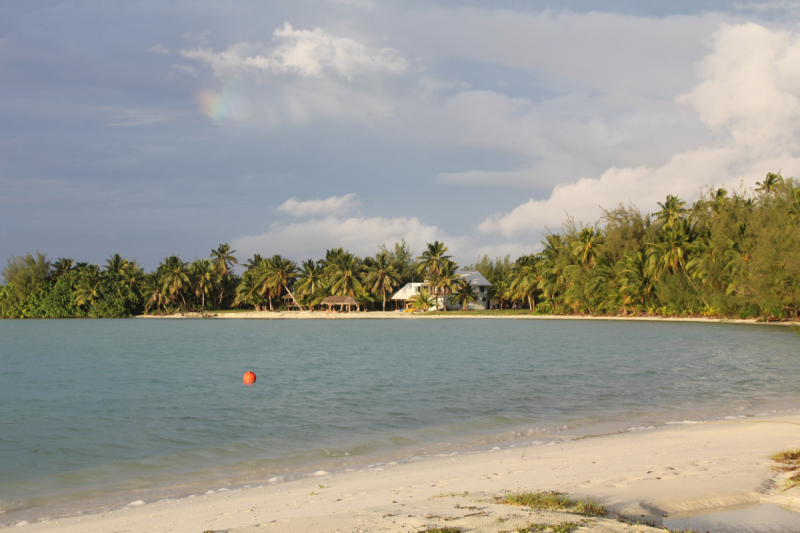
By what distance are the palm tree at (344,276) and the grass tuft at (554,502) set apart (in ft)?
248

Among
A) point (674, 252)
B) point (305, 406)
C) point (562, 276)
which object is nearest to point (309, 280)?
point (562, 276)

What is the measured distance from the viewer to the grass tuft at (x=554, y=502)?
180 inches

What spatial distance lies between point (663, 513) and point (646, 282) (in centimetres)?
5904

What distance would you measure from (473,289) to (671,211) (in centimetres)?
2931

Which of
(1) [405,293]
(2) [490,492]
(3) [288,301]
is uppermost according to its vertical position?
(1) [405,293]

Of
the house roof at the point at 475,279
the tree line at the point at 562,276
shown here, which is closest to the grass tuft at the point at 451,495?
the tree line at the point at 562,276

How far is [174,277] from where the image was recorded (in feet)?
276

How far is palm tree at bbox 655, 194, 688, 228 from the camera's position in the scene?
6059 centimetres

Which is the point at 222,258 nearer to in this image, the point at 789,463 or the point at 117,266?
the point at 117,266

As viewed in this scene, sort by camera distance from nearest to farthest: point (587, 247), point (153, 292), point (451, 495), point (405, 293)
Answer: point (451, 495), point (587, 247), point (405, 293), point (153, 292)

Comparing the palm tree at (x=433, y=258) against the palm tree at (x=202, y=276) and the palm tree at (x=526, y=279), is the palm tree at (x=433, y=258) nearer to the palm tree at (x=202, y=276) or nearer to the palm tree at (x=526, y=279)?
the palm tree at (x=526, y=279)

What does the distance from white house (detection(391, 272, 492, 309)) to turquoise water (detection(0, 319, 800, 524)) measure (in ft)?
174

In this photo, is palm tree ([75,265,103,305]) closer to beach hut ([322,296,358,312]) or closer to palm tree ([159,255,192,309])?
palm tree ([159,255,192,309])

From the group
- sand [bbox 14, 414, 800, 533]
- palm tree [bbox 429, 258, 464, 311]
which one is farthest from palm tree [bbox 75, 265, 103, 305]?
sand [bbox 14, 414, 800, 533]
